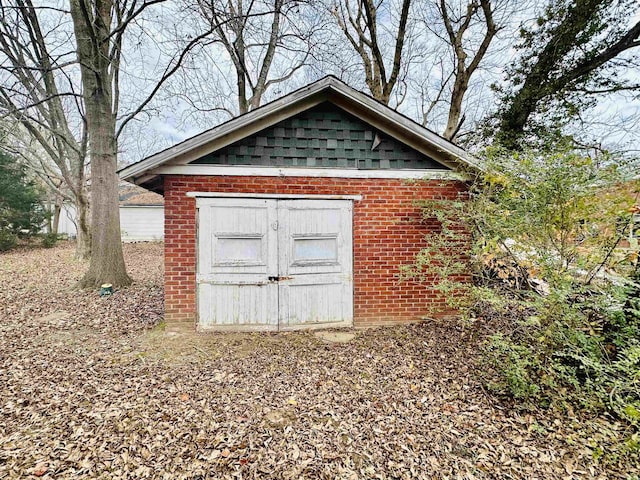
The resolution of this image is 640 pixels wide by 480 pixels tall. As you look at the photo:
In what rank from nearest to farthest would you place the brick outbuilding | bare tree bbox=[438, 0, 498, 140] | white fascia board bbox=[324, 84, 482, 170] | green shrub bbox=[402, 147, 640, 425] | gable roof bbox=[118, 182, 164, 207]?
green shrub bbox=[402, 147, 640, 425] → white fascia board bbox=[324, 84, 482, 170] → the brick outbuilding → bare tree bbox=[438, 0, 498, 140] → gable roof bbox=[118, 182, 164, 207]

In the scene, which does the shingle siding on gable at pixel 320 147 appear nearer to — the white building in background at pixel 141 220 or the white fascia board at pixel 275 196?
the white fascia board at pixel 275 196

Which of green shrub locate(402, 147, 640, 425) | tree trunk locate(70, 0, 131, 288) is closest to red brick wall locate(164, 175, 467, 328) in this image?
green shrub locate(402, 147, 640, 425)

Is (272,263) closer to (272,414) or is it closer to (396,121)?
(272,414)

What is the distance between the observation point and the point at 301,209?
5410 millimetres

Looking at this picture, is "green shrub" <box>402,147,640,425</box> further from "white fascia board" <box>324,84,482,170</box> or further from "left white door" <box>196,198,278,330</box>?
"left white door" <box>196,198,278,330</box>

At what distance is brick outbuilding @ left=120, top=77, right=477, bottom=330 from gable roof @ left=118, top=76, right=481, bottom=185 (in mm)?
17

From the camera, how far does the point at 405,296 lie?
577cm

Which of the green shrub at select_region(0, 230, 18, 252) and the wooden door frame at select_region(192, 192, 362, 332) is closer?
the wooden door frame at select_region(192, 192, 362, 332)

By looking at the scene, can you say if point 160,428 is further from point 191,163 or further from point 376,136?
point 376,136

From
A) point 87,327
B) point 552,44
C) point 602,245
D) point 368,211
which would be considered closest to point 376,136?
point 368,211

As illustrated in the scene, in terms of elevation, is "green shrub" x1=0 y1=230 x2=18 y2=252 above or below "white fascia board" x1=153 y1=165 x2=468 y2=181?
below

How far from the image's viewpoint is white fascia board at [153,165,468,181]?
203 inches

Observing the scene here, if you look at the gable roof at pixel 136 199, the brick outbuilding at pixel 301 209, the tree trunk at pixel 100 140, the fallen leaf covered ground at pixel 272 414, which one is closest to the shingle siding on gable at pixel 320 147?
the brick outbuilding at pixel 301 209

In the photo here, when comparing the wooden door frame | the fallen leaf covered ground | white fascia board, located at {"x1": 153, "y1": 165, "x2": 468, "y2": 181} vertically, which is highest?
white fascia board, located at {"x1": 153, "y1": 165, "x2": 468, "y2": 181}
